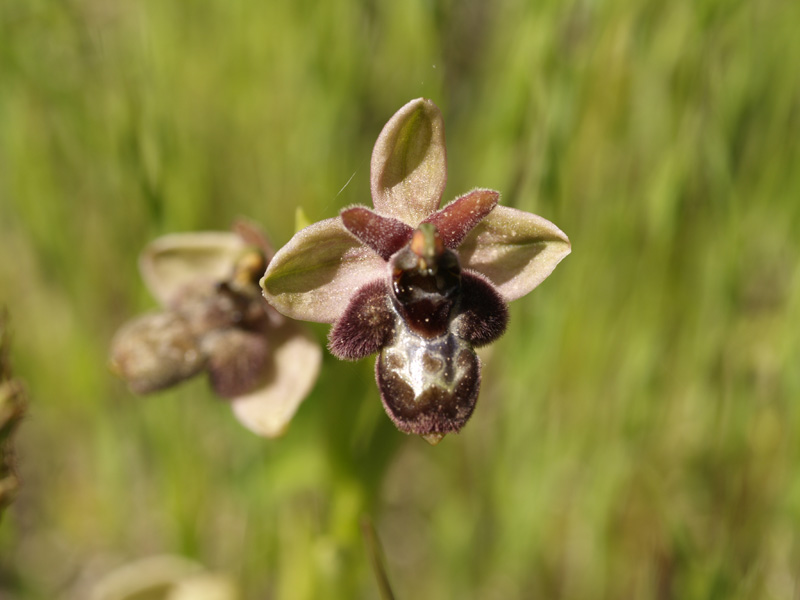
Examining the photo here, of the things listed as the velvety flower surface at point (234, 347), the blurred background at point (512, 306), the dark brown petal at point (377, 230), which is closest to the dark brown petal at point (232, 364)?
the velvety flower surface at point (234, 347)

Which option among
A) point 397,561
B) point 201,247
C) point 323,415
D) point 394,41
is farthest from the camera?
point 397,561

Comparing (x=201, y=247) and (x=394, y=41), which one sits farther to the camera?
(x=394, y=41)

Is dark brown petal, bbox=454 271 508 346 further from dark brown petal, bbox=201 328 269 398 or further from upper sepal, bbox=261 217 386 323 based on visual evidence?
dark brown petal, bbox=201 328 269 398

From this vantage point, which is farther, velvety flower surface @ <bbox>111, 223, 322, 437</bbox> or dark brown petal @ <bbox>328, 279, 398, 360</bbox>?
velvety flower surface @ <bbox>111, 223, 322, 437</bbox>

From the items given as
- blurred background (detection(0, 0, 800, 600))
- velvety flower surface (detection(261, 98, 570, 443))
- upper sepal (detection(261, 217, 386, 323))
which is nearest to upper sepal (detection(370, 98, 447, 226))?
velvety flower surface (detection(261, 98, 570, 443))

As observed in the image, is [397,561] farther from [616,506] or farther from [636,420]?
[636,420]

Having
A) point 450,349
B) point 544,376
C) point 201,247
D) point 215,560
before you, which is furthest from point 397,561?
point 450,349
